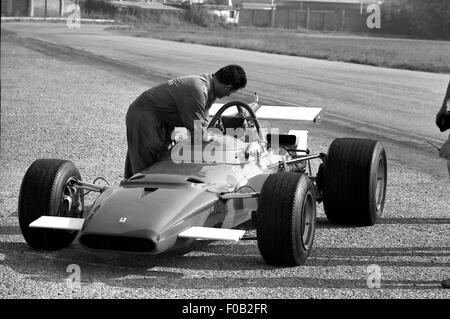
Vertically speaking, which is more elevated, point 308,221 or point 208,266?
point 308,221

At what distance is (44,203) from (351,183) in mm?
2975

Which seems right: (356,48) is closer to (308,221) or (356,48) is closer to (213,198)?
(308,221)

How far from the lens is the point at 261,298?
7.25 meters

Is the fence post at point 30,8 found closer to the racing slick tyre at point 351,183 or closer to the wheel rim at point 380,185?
the wheel rim at point 380,185

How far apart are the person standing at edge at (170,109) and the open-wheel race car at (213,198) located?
0.20m

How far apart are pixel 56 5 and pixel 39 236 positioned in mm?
79226

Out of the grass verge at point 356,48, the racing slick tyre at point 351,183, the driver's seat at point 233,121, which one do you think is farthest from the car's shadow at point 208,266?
the grass verge at point 356,48

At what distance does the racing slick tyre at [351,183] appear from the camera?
968 cm

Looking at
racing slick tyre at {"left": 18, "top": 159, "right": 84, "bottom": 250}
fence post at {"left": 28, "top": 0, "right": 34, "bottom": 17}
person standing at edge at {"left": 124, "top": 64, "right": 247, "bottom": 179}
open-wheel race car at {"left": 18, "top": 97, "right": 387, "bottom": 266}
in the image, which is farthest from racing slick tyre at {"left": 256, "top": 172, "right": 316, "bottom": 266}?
fence post at {"left": 28, "top": 0, "right": 34, "bottom": 17}

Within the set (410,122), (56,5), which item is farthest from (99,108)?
(56,5)

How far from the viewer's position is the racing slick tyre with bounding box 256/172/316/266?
25.9ft

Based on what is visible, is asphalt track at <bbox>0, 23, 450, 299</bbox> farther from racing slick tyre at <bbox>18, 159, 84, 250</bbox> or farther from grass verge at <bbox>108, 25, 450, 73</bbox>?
grass verge at <bbox>108, 25, 450, 73</bbox>

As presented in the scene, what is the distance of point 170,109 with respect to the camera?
9375 millimetres

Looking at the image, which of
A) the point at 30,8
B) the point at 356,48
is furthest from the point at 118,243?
the point at 30,8
